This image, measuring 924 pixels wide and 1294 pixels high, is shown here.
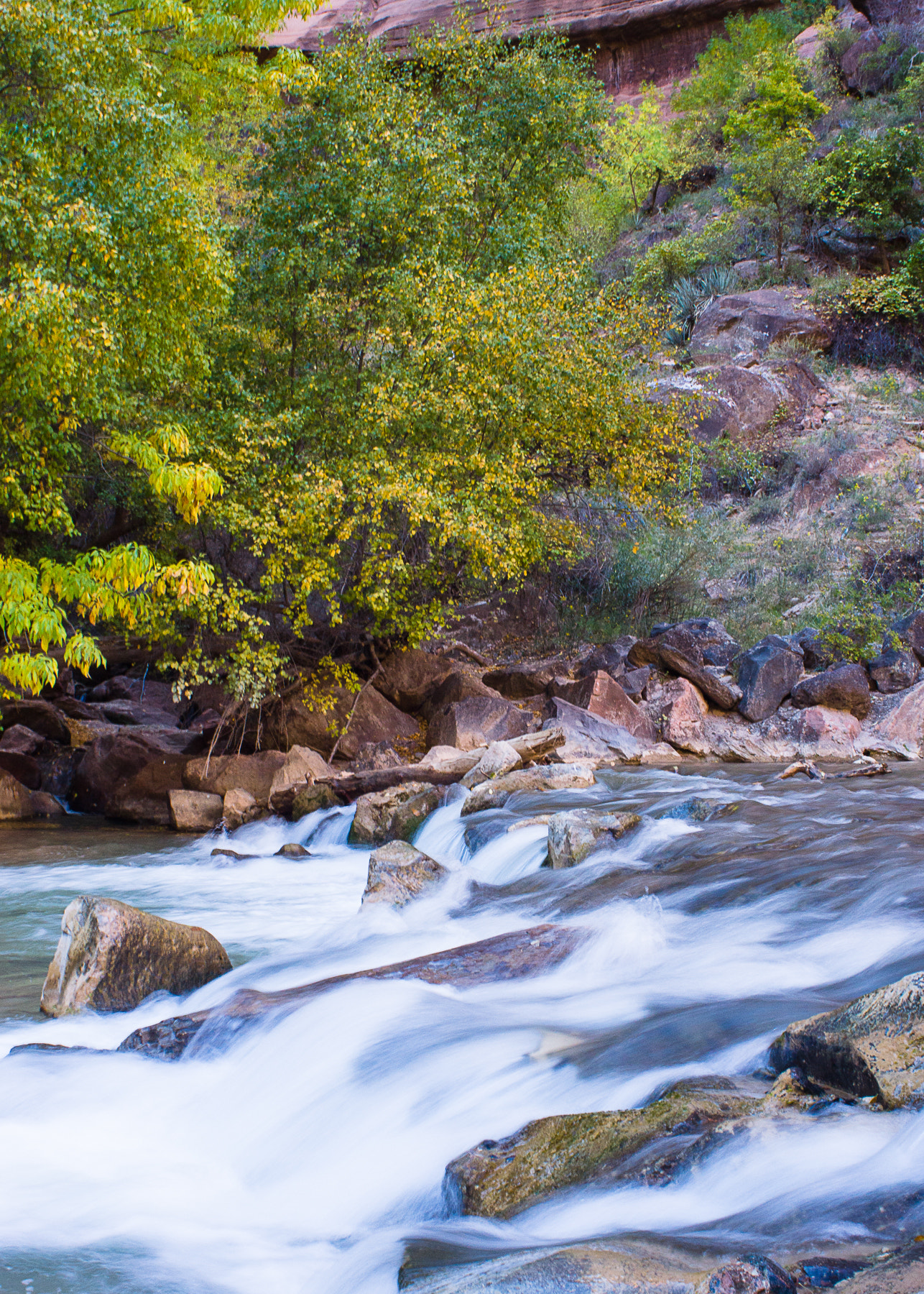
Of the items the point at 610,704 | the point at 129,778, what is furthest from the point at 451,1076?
the point at 610,704

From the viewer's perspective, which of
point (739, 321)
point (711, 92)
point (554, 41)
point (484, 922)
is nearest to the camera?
point (484, 922)

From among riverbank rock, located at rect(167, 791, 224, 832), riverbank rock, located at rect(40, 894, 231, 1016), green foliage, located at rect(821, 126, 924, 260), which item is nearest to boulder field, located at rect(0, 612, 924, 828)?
riverbank rock, located at rect(167, 791, 224, 832)

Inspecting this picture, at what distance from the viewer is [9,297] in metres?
7.25

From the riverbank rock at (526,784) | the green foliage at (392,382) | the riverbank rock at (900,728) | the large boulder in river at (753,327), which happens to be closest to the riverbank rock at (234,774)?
the green foliage at (392,382)

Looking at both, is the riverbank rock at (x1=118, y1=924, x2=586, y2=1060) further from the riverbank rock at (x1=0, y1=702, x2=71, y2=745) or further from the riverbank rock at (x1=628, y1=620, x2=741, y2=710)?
the riverbank rock at (x1=0, y1=702, x2=71, y2=745)

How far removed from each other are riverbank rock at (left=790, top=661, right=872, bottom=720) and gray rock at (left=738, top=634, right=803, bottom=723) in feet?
0.88

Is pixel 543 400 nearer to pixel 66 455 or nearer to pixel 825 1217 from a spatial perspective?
pixel 66 455

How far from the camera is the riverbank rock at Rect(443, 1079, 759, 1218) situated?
2.83 metres

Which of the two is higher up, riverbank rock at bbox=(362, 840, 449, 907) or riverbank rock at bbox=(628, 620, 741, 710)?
riverbank rock at bbox=(628, 620, 741, 710)

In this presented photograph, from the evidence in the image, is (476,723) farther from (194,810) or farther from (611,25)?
(611,25)

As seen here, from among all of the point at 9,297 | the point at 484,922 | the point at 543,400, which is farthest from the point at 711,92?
the point at 484,922

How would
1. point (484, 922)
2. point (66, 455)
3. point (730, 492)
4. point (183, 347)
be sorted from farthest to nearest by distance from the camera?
point (730, 492)
point (66, 455)
point (183, 347)
point (484, 922)

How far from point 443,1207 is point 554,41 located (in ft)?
64.6

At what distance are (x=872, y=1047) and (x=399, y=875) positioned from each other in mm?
4552
